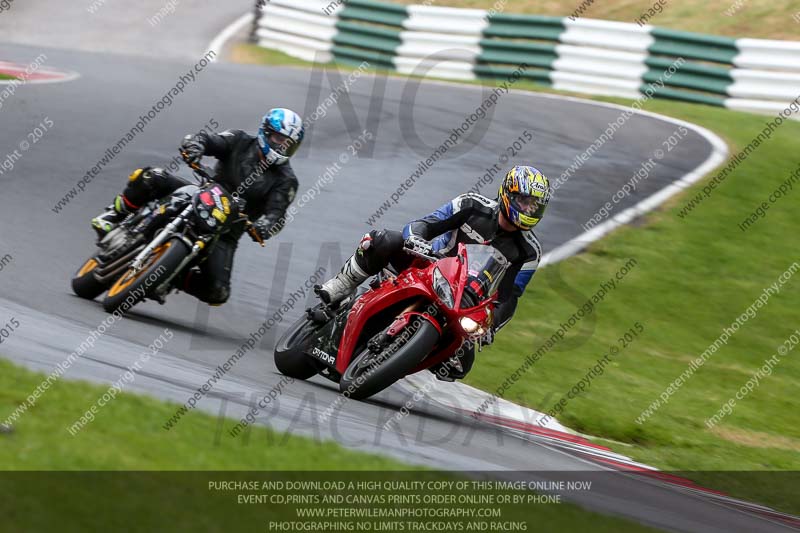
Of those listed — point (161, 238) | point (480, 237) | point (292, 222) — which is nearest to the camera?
point (480, 237)

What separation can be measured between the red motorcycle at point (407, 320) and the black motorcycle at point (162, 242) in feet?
4.25

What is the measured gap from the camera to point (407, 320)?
26.1 feet

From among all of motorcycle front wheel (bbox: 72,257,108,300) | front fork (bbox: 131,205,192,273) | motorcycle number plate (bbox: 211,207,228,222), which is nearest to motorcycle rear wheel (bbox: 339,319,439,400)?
motorcycle number plate (bbox: 211,207,228,222)

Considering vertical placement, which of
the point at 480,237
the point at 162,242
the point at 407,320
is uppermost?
the point at 480,237

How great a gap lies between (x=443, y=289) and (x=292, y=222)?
21.7 ft

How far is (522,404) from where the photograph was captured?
10.1 m

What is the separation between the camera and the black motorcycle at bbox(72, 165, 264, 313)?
30.6 feet

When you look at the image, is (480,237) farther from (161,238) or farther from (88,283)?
(88,283)

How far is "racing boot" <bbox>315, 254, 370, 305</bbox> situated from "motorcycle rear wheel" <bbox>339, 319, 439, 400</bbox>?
0.72 metres

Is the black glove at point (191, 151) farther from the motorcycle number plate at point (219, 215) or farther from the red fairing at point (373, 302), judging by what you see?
the red fairing at point (373, 302)

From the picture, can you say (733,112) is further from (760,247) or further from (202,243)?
(202,243)

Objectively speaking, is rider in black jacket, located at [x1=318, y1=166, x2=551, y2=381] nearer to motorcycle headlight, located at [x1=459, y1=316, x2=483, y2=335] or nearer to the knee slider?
motorcycle headlight, located at [x1=459, y1=316, x2=483, y2=335]

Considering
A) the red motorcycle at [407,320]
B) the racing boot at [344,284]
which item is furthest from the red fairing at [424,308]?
the racing boot at [344,284]

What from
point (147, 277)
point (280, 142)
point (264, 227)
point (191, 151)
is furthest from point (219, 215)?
point (280, 142)
